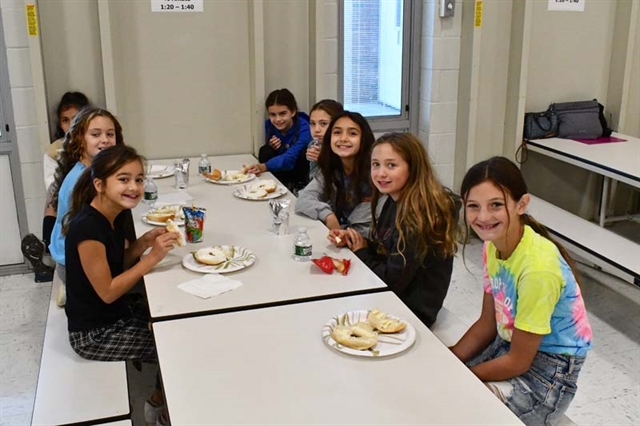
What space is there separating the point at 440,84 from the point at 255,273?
2.73 meters

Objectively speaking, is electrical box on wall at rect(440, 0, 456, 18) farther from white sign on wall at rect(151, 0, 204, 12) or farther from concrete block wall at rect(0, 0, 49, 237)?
concrete block wall at rect(0, 0, 49, 237)

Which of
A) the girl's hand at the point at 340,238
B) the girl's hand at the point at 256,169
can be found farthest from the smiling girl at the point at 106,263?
the girl's hand at the point at 256,169

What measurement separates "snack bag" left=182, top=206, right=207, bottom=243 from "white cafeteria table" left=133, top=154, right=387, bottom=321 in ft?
0.13

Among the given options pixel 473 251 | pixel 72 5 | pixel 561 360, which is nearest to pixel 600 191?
pixel 473 251

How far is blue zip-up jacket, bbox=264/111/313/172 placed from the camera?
398cm

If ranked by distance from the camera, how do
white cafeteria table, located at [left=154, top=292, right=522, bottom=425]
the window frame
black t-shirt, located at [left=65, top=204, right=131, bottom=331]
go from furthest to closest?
the window frame, black t-shirt, located at [left=65, top=204, right=131, bottom=331], white cafeteria table, located at [left=154, top=292, right=522, bottom=425]

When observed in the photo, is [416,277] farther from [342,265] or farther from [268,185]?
[268,185]

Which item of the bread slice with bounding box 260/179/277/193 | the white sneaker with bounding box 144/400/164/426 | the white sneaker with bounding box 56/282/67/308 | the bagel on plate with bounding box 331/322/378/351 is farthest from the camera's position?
the bread slice with bounding box 260/179/277/193

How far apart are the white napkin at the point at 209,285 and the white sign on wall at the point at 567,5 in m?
3.49

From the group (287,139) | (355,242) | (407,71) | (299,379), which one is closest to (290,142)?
(287,139)

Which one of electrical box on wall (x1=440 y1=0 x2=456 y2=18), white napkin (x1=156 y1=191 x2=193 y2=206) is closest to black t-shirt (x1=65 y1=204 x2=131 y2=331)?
white napkin (x1=156 y1=191 x2=193 y2=206)

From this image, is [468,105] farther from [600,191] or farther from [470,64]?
[600,191]

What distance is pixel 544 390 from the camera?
6.44 feet

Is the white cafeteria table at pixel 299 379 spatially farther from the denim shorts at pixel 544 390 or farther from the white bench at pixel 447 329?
the white bench at pixel 447 329
